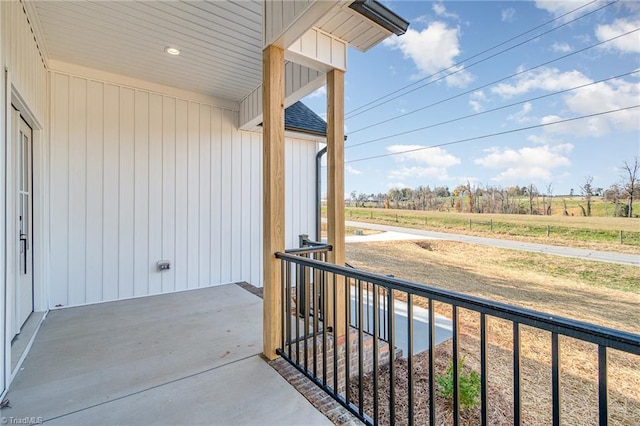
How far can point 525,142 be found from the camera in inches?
307

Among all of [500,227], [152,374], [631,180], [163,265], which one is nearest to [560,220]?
[500,227]

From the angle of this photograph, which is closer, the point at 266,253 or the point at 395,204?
the point at 266,253

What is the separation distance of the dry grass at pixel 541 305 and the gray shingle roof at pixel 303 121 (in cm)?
399

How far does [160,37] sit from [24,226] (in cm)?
238

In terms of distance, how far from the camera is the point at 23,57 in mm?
2365

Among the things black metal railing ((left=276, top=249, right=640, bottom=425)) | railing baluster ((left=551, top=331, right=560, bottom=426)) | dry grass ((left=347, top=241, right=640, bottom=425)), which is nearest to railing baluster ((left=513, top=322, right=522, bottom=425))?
black metal railing ((left=276, top=249, right=640, bottom=425))

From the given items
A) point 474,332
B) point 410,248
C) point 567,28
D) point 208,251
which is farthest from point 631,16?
point 208,251

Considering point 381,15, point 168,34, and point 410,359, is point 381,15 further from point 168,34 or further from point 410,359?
point 410,359

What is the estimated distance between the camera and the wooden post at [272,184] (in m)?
2.35

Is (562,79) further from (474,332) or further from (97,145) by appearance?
(97,145)

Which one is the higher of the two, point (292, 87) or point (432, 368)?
point (292, 87)

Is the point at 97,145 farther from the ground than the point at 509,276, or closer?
farther from the ground

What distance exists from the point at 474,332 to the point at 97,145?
6428 mm

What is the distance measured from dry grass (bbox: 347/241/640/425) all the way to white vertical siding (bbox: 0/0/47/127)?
5.34 metres
